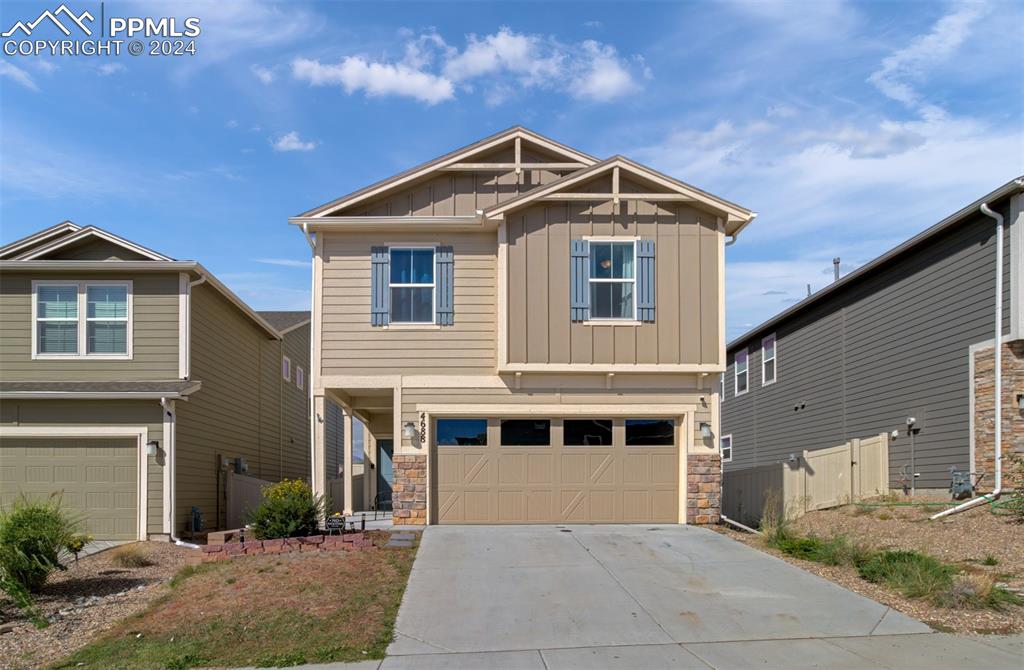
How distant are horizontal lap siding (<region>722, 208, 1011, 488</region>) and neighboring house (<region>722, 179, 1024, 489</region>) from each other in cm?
3

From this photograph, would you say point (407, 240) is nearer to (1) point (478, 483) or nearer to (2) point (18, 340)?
(1) point (478, 483)

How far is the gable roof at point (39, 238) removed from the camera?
18203 millimetres

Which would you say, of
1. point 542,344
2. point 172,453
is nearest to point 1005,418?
point 542,344

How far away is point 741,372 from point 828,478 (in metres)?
11.5

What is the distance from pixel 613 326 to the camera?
54.6 feet

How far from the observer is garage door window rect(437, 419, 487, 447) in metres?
16.8

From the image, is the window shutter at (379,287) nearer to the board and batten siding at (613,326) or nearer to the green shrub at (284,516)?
the board and batten siding at (613,326)

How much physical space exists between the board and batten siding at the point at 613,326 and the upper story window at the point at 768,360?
11035 mm

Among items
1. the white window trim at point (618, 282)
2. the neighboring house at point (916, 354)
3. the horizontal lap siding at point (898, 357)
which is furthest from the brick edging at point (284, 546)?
the horizontal lap siding at point (898, 357)

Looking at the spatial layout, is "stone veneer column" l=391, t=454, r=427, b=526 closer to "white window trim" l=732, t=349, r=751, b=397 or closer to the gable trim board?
the gable trim board

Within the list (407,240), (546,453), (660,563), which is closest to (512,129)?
(407,240)

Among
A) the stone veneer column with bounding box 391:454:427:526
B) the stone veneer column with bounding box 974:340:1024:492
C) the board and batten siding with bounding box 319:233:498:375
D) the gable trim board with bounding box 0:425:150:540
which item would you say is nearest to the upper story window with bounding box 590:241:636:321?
the board and batten siding with bounding box 319:233:498:375

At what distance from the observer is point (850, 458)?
1884 centimetres

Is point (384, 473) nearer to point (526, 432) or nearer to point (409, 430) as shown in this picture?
point (409, 430)
